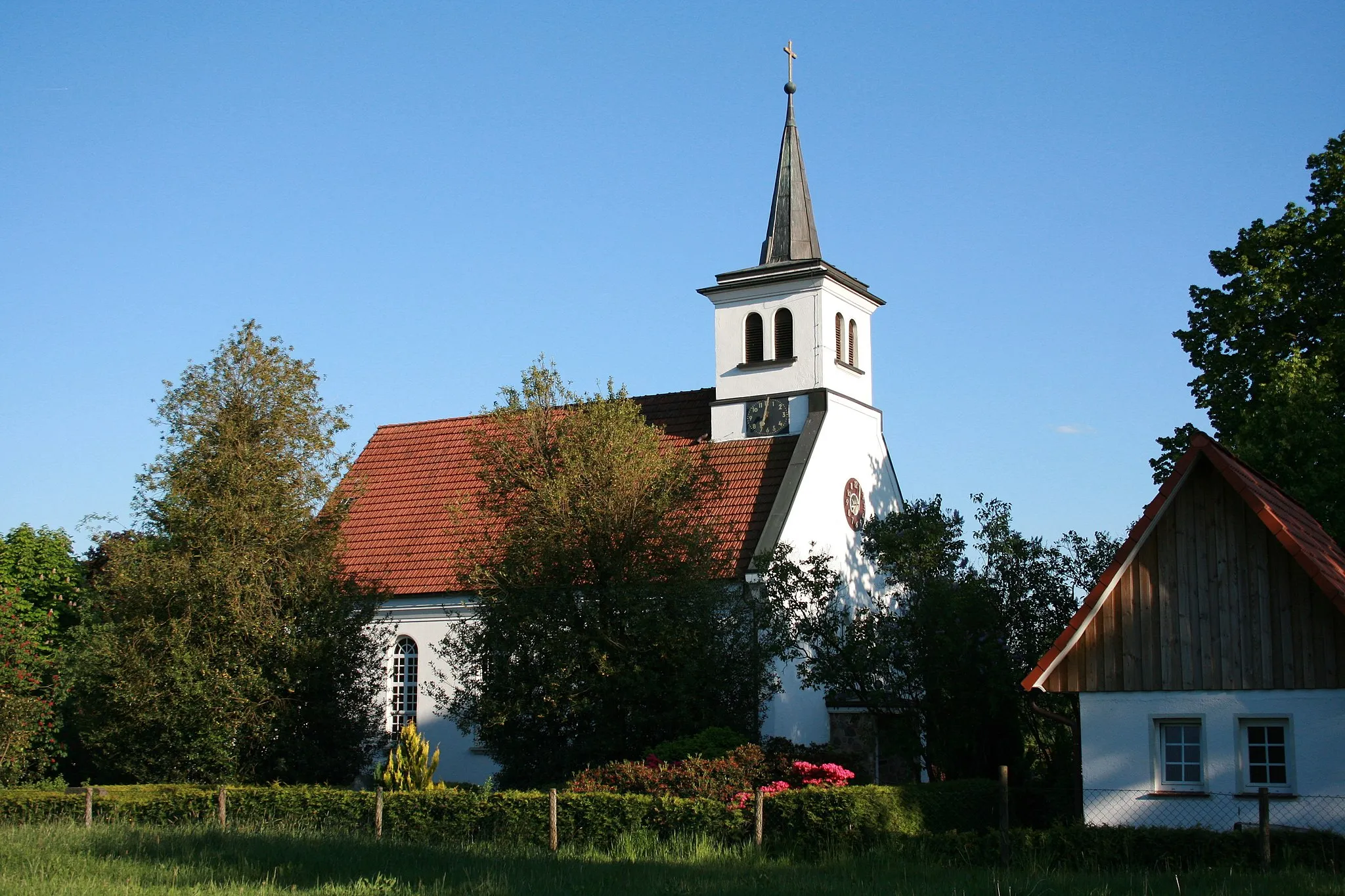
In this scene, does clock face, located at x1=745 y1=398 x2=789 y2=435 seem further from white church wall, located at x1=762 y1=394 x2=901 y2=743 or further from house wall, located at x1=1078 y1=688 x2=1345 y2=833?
house wall, located at x1=1078 y1=688 x2=1345 y2=833

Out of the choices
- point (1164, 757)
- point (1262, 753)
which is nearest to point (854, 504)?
point (1164, 757)

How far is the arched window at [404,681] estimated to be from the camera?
114ft

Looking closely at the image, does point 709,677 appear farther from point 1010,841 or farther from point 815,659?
point 1010,841

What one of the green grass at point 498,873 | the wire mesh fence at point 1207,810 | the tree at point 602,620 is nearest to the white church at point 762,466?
the tree at point 602,620

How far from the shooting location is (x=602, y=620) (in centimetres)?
2597

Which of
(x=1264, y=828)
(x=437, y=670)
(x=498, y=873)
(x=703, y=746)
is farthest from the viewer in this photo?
(x=437, y=670)

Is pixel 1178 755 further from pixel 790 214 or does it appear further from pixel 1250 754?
pixel 790 214

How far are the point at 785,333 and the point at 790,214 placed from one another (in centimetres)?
366

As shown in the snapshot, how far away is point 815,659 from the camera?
26.1 meters

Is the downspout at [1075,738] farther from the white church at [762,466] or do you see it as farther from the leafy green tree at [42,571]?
the leafy green tree at [42,571]

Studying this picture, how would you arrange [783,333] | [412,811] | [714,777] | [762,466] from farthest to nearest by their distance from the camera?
[783,333], [762,466], [714,777], [412,811]

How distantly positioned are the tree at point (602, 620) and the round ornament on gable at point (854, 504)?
7.32 metres

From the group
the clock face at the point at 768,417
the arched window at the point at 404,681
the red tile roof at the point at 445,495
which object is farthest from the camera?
the arched window at the point at 404,681

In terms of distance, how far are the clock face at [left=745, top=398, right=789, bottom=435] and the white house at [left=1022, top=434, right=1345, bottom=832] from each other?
1486 centimetres
